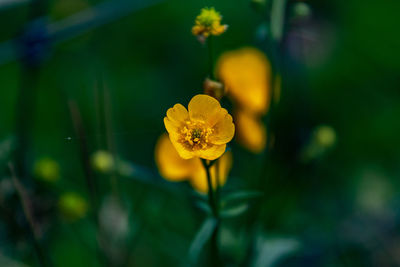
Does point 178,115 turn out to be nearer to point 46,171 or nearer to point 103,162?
point 103,162

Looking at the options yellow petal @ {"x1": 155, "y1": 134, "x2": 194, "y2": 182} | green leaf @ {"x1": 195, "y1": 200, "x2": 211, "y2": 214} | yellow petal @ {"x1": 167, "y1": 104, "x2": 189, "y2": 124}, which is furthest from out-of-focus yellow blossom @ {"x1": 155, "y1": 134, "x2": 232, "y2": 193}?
yellow petal @ {"x1": 167, "y1": 104, "x2": 189, "y2": 124}

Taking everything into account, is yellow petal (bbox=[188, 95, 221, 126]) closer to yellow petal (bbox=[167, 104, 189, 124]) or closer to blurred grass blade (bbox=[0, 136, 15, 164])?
yellow petal (bbox=[167, 104, 189, 124])

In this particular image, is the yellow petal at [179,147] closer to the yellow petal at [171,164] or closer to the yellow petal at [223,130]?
the yellow petal at [223,130]

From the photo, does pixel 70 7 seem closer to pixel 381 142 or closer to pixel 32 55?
pixel 32 55

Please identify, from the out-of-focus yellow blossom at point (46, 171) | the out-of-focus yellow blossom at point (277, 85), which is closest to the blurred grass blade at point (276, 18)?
the out-of-focus yellow blossom at point (277, 85)

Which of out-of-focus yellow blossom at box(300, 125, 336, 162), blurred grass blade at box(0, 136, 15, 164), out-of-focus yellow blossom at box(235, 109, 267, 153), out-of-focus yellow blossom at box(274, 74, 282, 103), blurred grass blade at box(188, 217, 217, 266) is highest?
out-of-focus yellow blossom at box(274, 74, 282, 103)

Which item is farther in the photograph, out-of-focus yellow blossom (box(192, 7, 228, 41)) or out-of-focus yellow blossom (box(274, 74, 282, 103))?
out-of-focus yellow blossom (box(274, 74, 282, 103))

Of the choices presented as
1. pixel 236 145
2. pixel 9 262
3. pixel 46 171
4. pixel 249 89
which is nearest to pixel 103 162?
pixel 46 171

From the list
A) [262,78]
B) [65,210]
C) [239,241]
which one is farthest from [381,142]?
[65,210]
